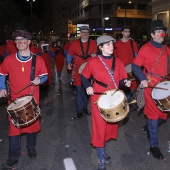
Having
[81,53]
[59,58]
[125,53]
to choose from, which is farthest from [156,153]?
[59,58]

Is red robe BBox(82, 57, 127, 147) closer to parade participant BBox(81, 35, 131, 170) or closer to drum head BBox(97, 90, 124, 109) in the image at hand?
parade participant BBox(81, 35, 131, 170)

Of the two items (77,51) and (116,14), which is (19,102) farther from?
(116,14)

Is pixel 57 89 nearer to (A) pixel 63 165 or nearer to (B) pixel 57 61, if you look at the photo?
(B) pixel 57 61

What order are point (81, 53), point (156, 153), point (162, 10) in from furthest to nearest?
point (162, 10), point (81, 53), point (156, 153)

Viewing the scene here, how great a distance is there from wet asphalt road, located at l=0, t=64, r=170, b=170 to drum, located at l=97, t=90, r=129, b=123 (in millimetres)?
1041

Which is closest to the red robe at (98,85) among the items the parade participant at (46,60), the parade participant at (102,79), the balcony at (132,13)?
the parade participant at (102,79)

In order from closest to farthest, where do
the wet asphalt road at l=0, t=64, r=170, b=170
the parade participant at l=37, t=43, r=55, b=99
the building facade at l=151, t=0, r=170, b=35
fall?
the wet asphalt road at l=0, t=64, r=170, b=170 → the parade participant at l=37, t=43, r=55, b=99 → the building facade at l=151, t=0, r=170, b=35

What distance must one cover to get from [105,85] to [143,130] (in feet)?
7.84

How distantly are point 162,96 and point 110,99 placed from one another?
2.77 feet

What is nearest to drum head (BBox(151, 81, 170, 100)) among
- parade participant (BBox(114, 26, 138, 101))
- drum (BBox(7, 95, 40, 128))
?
drum (BBox(7, 95, 40, 128))

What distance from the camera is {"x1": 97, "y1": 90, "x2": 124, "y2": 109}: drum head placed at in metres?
3.62

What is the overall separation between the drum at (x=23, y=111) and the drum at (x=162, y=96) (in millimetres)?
1826

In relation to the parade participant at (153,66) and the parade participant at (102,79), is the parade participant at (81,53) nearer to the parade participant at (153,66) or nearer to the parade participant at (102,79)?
the parade participant at (153,66)

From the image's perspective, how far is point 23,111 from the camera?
12.5 ft
